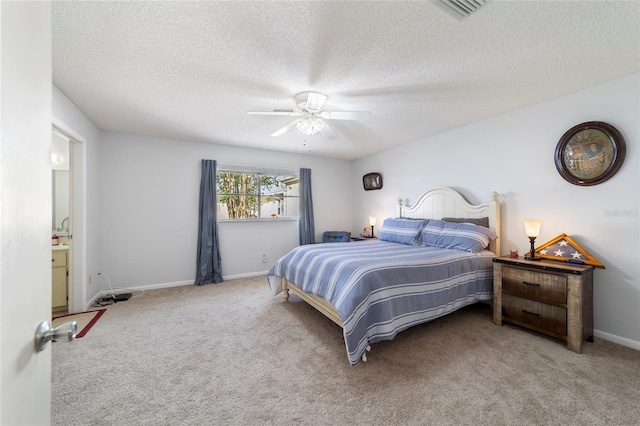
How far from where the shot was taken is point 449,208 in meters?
3.91

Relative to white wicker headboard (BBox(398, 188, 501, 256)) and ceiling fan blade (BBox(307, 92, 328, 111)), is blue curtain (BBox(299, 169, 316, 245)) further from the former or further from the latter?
ceiling fan blade (BBox(307, 92, 328, 111))

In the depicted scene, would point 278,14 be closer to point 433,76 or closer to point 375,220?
point 433,76

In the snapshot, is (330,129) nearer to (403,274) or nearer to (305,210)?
(403,274)

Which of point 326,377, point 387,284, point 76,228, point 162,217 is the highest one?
point 162,217

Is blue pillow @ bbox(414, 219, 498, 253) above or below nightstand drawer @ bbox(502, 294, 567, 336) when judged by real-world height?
above

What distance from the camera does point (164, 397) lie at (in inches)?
68.6

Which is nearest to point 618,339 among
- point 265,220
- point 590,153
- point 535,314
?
point 535,314

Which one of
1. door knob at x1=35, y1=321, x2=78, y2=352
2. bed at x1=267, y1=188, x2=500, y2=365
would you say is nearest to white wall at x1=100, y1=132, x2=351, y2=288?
bed at x1=267, y1=188, x2=500, y2=365

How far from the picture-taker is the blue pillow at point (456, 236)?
3.15 metres

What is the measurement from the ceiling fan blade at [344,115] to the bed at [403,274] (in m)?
1.56

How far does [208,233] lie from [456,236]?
3771 millimetres

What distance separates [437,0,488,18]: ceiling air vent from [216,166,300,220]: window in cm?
398

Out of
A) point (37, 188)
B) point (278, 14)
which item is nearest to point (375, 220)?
point (278, 14)

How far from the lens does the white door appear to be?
0.51 m
